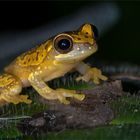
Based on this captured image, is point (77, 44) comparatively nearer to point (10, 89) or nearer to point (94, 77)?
point (94, 77)

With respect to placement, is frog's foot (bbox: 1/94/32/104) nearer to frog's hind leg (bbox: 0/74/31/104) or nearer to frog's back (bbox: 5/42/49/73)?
frog's hind leg (bbox: 0/74/31/104)

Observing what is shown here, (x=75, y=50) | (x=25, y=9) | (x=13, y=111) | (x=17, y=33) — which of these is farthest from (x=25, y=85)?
(x=25, y=9)

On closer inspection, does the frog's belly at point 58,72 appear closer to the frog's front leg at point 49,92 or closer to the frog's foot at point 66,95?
the frog's front leg at point 49,92

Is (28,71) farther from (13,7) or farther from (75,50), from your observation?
(13,7)

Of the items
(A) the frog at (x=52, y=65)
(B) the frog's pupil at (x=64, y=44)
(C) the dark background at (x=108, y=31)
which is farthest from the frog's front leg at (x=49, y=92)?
(C) the dark background at (x=108, y=31)

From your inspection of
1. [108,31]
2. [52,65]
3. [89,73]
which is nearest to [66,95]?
[89,73]
